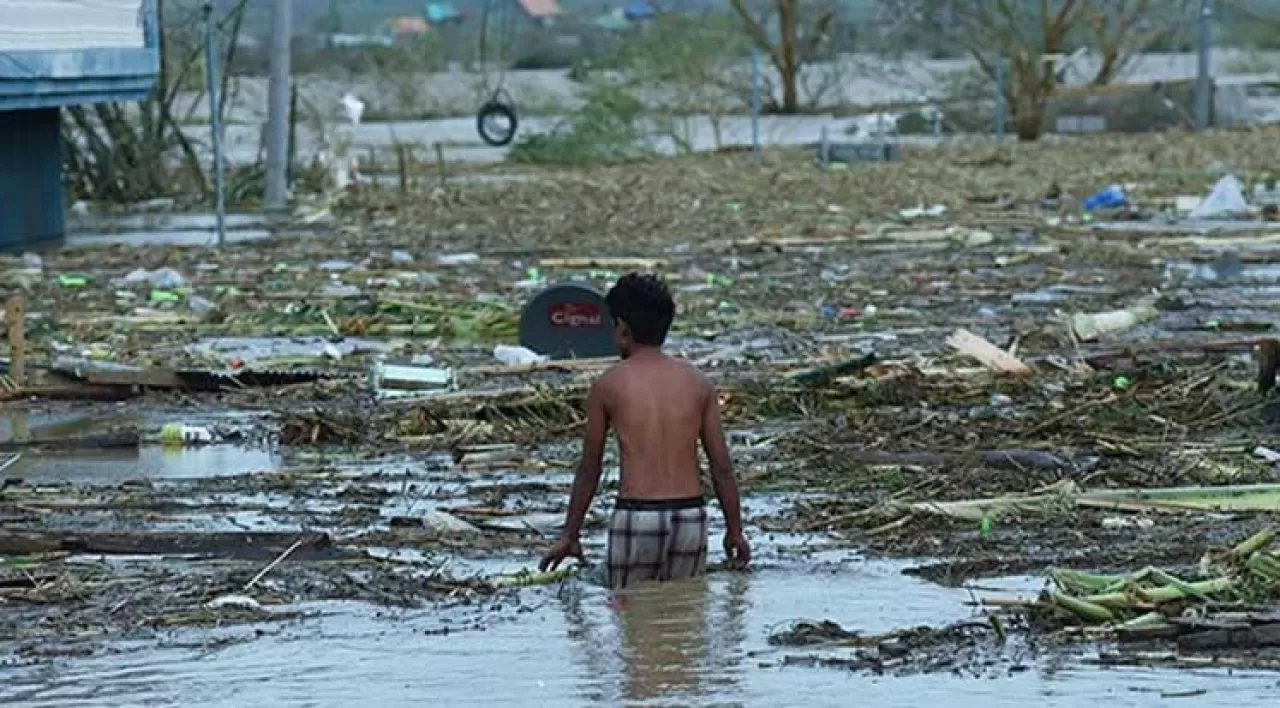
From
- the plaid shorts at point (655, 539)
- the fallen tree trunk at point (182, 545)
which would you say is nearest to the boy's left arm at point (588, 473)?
the plaid shorts at point (655, 539)

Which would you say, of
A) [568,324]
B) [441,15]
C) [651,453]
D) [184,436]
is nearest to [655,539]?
[651,453]

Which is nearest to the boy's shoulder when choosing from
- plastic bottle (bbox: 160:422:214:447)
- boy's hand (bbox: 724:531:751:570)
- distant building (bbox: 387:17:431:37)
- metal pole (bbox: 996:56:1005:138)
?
boy's hand (bbox: 724:531:751:570)

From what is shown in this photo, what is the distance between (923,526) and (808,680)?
270 cm

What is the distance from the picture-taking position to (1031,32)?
56625 mm

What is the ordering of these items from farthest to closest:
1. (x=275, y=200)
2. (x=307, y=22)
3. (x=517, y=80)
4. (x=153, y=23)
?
1. (x=307, y=22)
2. (x=517, y=80)
3. (x=275, y=200)
4. (x=153, y=23)

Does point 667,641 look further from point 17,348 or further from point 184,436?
point 17,348

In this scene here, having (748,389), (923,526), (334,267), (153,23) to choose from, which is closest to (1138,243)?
(334,267)

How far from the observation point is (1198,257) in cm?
2402

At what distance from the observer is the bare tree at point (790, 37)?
58.6 m

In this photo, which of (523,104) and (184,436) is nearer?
(184,436)

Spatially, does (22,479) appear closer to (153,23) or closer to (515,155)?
(153,23)

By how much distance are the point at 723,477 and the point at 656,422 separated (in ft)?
0.91

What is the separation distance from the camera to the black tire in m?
47.8

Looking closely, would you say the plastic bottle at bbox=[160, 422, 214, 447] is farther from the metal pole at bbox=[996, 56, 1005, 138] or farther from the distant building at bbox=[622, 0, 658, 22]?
the distant building at bbox=[622, 0, 658, 22]
